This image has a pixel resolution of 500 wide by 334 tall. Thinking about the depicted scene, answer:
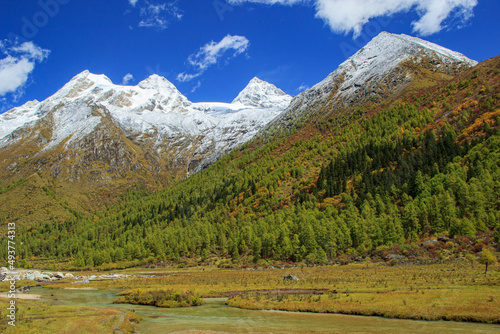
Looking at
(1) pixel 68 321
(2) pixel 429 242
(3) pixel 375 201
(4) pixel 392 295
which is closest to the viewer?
(1) pixel 68 321

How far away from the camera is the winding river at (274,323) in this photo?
103ft

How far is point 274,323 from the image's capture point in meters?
37.3

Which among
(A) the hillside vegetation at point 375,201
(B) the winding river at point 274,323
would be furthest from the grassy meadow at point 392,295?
(A) the hillside vegetation at point 375,201

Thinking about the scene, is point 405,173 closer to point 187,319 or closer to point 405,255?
point 405,255

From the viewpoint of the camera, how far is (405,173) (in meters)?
132

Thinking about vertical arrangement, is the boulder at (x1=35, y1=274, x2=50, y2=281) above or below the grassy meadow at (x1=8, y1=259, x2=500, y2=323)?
below

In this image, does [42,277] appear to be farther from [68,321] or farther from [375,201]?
[375,201]

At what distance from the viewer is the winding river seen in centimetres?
3152

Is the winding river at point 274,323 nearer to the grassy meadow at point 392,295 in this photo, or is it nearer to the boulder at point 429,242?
the grassy meadow at point 392,295

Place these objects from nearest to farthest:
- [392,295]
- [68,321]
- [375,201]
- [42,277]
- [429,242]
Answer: [68,321], [392,295], [429,242], [42,277], [375,201]

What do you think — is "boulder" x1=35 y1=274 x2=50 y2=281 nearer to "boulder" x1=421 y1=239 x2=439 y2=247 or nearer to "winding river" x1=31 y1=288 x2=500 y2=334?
"winding river" x1=31 y1=288 x2=500 y2=334

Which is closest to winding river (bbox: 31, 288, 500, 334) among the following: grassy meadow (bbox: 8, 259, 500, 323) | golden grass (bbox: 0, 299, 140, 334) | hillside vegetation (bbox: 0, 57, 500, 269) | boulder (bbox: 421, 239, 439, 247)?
grassy meadow (bbox: 8, 259, 500, 323)

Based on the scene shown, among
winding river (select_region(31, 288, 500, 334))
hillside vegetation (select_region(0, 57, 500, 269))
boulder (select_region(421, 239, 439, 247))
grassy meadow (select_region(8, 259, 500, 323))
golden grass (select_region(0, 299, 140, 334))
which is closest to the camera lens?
winding river (select_region(31, 288, 500, 334))

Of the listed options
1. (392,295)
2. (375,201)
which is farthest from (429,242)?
(392,295)
